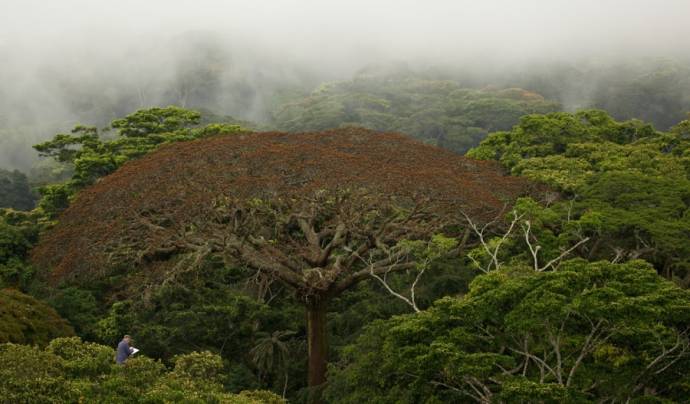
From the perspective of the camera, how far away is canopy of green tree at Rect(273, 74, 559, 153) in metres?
56.2

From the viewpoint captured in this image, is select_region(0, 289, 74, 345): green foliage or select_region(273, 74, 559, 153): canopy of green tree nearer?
select_region(0, 289, 74, 345): green foliage

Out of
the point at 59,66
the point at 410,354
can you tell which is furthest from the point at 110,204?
the point at 59,66

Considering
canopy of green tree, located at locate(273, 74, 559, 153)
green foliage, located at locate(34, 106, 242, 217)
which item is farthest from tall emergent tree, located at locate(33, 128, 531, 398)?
canopy of green tree, located at locate(273, 74, 559, 153)

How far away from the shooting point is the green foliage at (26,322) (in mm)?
12844

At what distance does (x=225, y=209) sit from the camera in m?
15.0

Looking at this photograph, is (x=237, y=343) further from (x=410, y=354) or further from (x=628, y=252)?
(x=628, y=252)

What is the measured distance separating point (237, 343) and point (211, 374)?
7.42 metres

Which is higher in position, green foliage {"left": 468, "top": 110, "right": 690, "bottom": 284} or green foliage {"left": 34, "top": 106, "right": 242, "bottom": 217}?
green foliage {"left": 34, "top": 106, "right": 242, "bottom": 217}

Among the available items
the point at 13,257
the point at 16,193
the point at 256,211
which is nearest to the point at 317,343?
the point at 256,211

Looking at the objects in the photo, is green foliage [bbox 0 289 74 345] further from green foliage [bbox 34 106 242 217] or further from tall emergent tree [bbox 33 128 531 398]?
green foliage [bbox 34 106 242 217]

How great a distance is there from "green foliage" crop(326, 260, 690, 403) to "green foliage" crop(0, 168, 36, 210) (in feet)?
136

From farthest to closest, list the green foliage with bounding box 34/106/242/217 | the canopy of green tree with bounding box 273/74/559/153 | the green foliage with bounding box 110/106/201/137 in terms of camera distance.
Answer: the canopy of green tree with bounding box 273/74/559/153, the green foliage with bounding box 110/106/201/137, the green foliage with bounding box 34/106/242/217

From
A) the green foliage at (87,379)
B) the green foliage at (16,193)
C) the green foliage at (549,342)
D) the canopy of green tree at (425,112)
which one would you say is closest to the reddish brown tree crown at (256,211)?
the green foliage at (549,342)

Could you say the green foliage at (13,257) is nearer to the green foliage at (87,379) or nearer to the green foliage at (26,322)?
the green foliage at (26,322)
